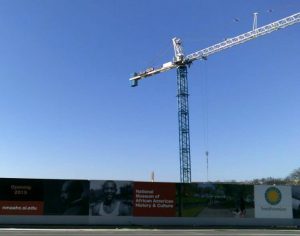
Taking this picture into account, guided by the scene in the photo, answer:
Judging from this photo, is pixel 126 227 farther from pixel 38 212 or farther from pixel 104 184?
pixel 38 212

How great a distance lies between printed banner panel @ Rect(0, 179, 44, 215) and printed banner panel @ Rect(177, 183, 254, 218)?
365 inches

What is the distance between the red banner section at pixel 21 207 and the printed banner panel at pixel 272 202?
15.0 metres

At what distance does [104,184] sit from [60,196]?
9.66 feet

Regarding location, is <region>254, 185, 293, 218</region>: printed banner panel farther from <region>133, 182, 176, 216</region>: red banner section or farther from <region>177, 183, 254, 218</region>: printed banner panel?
<region>133, 182, 176, 216</region>: red banner section

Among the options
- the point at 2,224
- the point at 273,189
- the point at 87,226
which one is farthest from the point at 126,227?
the point at 273,189

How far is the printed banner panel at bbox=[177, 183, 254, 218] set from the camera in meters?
36.4

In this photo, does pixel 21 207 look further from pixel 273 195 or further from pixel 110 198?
pixel 273 195

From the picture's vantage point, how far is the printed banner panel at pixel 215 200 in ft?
119

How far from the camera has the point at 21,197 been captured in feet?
111

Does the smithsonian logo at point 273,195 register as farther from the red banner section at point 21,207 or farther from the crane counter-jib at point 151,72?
the crane counter-jib at point 151,72

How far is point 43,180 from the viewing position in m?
34.2

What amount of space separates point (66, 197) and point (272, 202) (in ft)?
47.9

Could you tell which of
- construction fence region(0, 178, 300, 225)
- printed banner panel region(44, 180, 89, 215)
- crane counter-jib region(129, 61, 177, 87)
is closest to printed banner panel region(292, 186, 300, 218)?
construction fence region(0, 178, 300, 225)

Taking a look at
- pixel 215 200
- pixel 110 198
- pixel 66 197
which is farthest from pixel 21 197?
pixel 215 200
